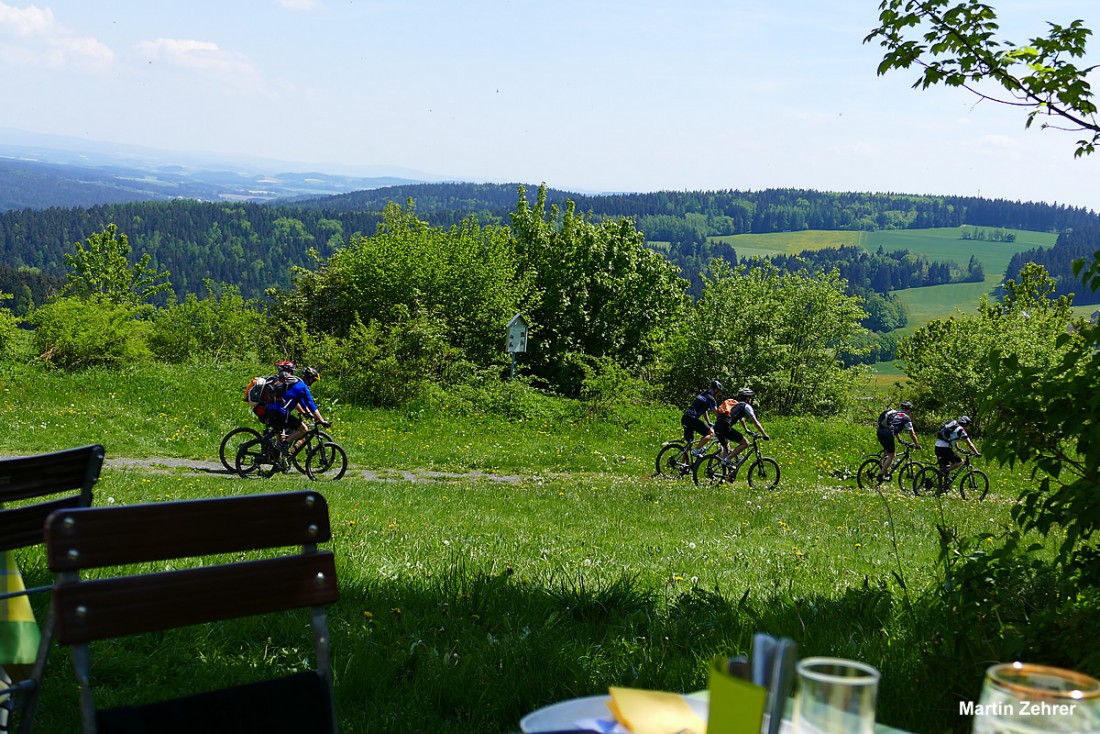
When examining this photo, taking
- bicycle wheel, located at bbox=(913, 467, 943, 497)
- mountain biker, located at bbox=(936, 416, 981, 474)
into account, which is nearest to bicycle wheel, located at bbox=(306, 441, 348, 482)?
bicycle wheel, located at bbox=(913, 467, 943, 497)

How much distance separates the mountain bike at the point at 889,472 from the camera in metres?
21.1

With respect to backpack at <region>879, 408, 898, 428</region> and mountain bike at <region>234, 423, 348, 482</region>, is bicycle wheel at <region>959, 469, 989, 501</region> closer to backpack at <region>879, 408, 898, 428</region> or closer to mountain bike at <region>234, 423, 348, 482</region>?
backpack at <region>879, 408, 898, 428</region>

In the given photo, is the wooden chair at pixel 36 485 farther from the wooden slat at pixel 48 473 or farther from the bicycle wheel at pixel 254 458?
the bicycle wheel at pixel 254 458

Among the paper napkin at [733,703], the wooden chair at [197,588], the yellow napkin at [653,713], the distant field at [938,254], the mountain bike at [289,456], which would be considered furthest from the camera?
the distant field at [938,254]

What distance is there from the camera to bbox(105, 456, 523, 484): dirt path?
17.0 m

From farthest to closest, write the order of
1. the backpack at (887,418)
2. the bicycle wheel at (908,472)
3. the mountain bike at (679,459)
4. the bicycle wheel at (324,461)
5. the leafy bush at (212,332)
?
→ the leafy bush at (212,332) < the bicycle wheel at (908,472) < the backpack at (887,418) < the mountain bike at (679,459) < the bicycle wheel at (324,461)

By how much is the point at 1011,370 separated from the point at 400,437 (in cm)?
1942

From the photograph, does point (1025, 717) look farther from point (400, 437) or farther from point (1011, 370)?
point (400, 437)

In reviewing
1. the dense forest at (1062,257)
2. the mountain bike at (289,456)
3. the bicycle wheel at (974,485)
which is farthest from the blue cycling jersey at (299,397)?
the dense forest at (1062,257)

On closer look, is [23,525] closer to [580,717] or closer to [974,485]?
[580,717]

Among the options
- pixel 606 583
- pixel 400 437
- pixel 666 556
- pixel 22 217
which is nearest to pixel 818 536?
pixel 666 556

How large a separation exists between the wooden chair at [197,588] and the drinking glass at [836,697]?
1617mm

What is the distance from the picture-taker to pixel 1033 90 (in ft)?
20.7

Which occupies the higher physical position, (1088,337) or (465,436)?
(1088,337)
